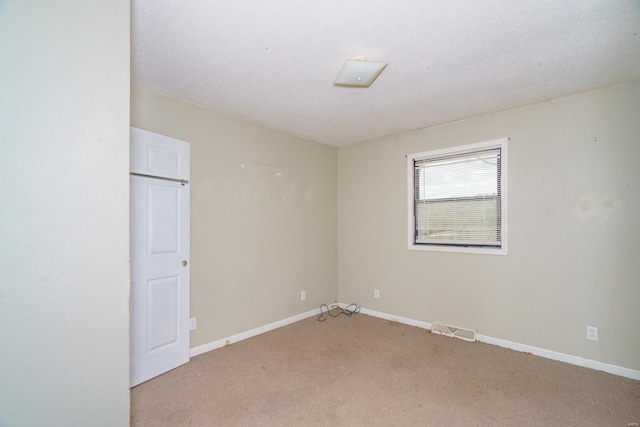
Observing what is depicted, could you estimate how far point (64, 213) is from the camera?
113 centimetres

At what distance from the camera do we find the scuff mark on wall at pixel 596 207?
256cm

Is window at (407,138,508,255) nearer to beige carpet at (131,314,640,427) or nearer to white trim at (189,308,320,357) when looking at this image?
→ beige carpet at (131,314,640,427)

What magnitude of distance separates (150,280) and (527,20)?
3260mm

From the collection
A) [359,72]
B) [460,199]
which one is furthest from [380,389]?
Result: [359,72]

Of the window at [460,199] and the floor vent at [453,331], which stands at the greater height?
the window at [460,199]

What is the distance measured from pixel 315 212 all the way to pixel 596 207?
3008 millimetres

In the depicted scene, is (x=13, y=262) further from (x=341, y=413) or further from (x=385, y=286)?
(x=385, y=286)

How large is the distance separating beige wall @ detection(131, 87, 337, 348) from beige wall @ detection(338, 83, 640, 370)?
3.83 ft

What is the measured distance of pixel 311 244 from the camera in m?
4.21

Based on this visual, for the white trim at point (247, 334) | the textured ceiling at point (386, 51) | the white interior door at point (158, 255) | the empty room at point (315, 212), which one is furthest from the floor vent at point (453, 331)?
the white interior door at point (158, 255)

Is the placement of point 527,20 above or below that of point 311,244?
above

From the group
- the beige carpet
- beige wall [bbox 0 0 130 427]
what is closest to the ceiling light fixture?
beige wall [bbox 0 0 130 427]

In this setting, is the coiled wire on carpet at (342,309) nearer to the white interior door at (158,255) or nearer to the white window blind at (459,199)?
the white window blind at (459,199)

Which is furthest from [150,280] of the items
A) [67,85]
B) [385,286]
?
[385,286]
